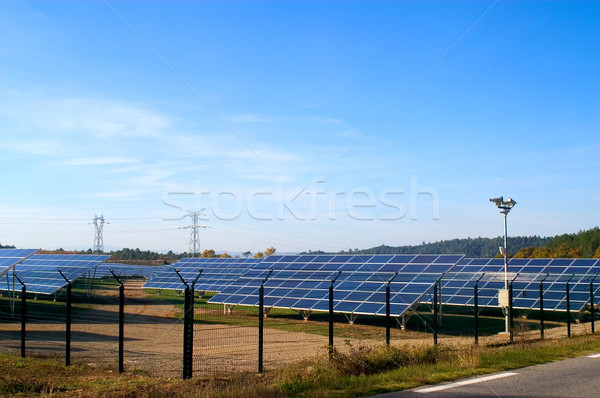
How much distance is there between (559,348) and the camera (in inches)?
593

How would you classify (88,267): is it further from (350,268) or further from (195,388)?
(195,388)

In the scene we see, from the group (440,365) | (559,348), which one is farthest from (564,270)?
(440,365)

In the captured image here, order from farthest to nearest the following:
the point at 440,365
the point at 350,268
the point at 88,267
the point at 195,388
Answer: the point at 88,267 < the point at 350,268 < the point at 440,365 < the point at 195,388

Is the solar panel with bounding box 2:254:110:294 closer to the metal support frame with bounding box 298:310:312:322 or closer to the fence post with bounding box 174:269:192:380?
the metal support frame with bounding box 298:310:312:322

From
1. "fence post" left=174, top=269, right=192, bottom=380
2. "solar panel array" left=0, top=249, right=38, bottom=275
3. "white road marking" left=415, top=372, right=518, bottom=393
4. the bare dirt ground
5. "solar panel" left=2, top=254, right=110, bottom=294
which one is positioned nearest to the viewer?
"white road marking" left=415, top=372, right=518, bottom=393

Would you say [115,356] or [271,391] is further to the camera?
[115,356]

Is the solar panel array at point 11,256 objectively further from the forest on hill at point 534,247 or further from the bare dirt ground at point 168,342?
the forest on hill at point 534,247

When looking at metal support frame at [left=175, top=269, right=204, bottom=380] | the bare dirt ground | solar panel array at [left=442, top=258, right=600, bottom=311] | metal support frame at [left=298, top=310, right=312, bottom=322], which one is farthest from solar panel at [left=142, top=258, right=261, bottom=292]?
metal support frame at [left=175, top=269, right=204, bottom=380]

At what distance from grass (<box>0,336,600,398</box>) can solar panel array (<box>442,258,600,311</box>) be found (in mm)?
14623

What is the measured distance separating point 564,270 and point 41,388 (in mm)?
30159

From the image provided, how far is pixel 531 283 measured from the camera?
30.3 metres

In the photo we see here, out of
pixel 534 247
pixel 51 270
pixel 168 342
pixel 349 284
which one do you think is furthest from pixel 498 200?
pixel 534 247

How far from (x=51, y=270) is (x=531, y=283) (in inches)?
1369

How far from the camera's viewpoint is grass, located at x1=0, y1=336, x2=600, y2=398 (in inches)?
374
